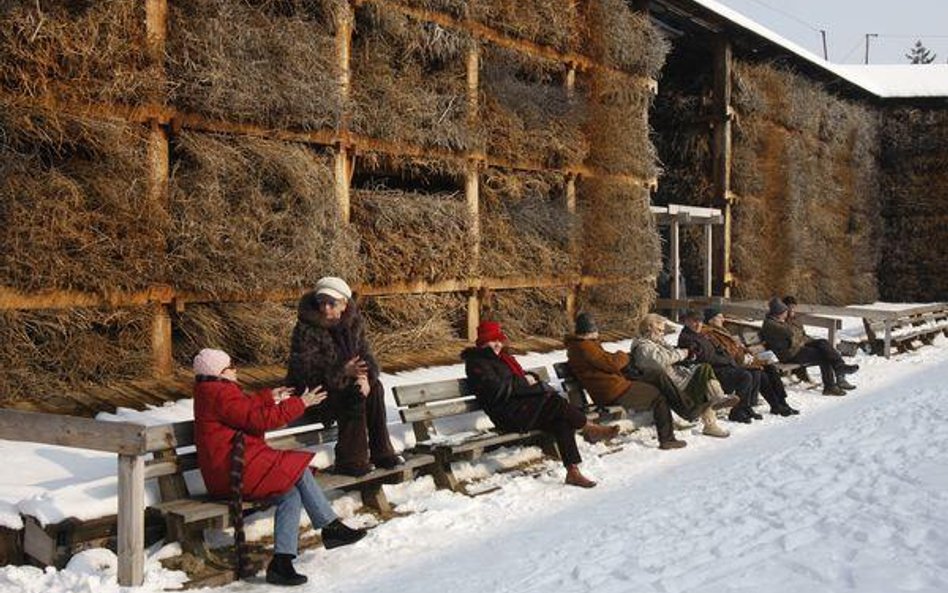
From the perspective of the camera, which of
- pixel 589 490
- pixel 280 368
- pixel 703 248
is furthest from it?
pixel 703 248

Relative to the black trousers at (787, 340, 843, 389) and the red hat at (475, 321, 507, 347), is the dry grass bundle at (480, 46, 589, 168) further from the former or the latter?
the red hat at (475, 321, 507, 347)

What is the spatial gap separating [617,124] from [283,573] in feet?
36.3

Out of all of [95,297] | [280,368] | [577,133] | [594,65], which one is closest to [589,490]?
[280,368]

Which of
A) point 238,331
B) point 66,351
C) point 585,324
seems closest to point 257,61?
point 238,331

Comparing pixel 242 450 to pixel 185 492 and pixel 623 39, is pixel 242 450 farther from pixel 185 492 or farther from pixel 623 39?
A: pixel 623 39

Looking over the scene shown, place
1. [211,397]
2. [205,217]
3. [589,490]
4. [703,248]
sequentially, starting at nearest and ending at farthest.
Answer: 1. [211,397]
2. [589,490]
3. [205,217]
4. [703,248]

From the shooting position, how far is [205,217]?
8.41m

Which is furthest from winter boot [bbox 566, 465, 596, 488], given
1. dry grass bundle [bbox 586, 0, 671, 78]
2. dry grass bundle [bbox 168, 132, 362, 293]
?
dry grass bundle [bbox 586, 0, 671, 78]

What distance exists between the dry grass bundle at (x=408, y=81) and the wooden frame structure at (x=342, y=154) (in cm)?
12

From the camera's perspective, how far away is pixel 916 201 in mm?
25953

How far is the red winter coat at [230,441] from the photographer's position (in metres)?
4.69

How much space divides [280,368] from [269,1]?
3920 mm

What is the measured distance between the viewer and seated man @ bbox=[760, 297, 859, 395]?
11.1 meters

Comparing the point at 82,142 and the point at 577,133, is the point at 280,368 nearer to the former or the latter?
the point at 82,142
